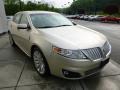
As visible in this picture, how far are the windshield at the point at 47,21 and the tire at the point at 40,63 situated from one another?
2.49 ft

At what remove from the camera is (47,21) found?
5.03 m

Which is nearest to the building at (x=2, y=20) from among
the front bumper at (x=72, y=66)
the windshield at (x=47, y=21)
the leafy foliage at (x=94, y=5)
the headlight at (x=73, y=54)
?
the windshield at (x=47, y=21)

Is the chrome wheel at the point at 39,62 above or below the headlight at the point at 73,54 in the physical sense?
below

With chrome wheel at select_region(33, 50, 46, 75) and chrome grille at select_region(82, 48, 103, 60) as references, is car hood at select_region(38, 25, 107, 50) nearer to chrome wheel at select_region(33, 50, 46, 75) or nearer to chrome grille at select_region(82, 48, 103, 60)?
chrome grille at select_region(82, 48, 103, 60)

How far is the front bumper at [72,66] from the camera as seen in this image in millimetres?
3361

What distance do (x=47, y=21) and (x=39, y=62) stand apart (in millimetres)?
1341

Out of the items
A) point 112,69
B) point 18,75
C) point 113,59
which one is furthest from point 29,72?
point 113,59

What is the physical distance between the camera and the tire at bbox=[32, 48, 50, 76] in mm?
3934

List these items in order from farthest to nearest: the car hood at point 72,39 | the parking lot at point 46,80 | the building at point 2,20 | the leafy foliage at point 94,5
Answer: the leafy foliage at point 94,5, the building at point 2,20, the parking lot at point 46,80, the car hood at point 72,39

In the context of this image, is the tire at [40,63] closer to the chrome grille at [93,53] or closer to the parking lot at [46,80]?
the parking lot at [46,80]

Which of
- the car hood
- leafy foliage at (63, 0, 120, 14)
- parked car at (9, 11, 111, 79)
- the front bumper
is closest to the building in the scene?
parked car at (9, 11, 111, 79)

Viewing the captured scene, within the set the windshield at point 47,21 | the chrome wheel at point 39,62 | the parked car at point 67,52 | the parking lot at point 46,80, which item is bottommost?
the parking lot at point 46,80

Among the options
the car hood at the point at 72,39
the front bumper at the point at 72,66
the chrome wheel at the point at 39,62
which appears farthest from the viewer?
the chrome wheel at the point at 39,62

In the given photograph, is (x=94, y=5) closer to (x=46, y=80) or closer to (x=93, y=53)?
(x=46, y=80)
